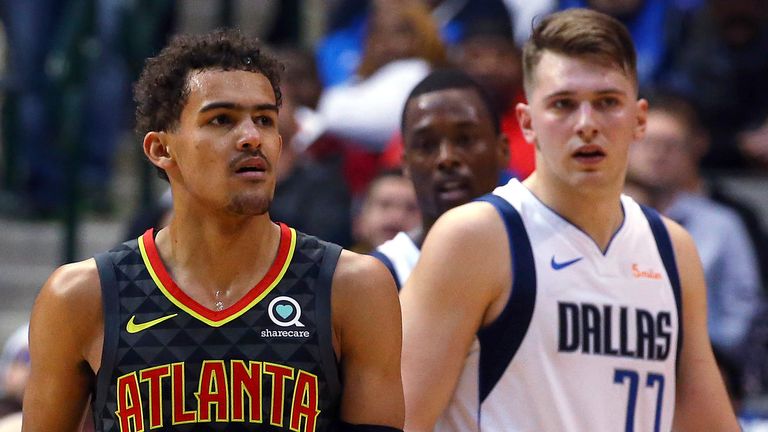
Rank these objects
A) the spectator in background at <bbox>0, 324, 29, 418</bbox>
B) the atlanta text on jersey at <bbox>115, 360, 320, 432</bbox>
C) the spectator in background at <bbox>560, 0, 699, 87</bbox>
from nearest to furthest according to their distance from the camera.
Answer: the atlanta text on jersey at <bbox>115, 360, 320, 432</bbox> → the spectator in background at <bbox>0, 324, 29, 418</bbox> → the spectator in background at <bbox>560, 0, 699, 87</bbox>

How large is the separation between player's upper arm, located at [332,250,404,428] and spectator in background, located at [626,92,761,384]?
3572 mm

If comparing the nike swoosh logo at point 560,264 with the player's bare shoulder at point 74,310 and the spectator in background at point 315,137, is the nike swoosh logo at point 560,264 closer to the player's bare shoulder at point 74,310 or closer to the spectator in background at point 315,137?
the player's bare shoulder at point 74,310

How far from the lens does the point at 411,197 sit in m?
6.39

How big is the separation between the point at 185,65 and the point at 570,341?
4.13ft

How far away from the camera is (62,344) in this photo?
3.35 m

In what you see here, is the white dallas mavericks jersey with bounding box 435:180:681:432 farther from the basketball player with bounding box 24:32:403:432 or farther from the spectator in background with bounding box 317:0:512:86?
the spectator in background with bounding box 317:0:512:86

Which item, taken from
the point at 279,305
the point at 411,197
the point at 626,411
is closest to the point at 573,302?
the point at 626,411

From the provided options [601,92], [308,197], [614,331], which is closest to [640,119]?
[601,92]

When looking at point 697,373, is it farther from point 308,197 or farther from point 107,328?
point 308,197

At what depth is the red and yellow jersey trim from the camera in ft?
11.0

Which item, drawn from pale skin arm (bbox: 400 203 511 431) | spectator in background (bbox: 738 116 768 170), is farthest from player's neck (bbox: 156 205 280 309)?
spectator in background (bbox: 738 116 768 170)

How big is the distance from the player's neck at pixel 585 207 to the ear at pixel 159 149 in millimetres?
1132

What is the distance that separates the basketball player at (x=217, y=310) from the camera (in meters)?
3.32

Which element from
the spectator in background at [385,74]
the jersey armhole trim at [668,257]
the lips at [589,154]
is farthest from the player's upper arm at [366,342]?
the spectator in background at [385,74]
